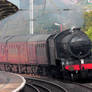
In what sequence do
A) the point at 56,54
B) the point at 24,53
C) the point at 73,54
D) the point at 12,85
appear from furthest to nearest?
1. the point at 24,53
2. the point at 56,54
3. the point at 73,54
4. the point at 12,85

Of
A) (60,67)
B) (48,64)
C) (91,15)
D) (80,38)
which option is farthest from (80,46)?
(91,15)

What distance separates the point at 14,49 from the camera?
21.3 meters

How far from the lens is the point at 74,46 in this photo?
14766 millimetres

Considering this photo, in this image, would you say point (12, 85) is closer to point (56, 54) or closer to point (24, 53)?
point (56, 54)

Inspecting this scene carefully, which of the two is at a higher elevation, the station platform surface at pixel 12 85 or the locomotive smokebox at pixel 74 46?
the locomotive smokebox at pixel 74 46

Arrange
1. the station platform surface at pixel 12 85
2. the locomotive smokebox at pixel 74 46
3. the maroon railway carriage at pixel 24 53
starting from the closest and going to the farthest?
the station platform surface at pixel 12 85, the locomotive smokebox at pixel 74 46, the maroon railway carriage at pixel 24 53

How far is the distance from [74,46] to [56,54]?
3.24 feet

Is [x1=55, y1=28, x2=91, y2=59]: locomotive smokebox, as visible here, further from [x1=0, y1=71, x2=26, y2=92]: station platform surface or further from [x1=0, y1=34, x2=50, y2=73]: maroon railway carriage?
[x1=0, y1=71, x2=26, y2=92]: station platform surface

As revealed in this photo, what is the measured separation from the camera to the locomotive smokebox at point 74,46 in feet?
48.3

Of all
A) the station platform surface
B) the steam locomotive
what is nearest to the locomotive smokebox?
the steam locomotive

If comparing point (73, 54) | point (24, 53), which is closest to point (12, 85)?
point (73, 54)

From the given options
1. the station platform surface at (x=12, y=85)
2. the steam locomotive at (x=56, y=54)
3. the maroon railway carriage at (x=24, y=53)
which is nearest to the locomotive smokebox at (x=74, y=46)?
the steam locomotive at (x=56, y=54)

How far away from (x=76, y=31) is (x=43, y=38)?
251 cm

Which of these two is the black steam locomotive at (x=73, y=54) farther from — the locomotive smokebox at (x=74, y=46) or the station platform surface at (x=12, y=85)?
the station platform surface at (x=12, y=85)
